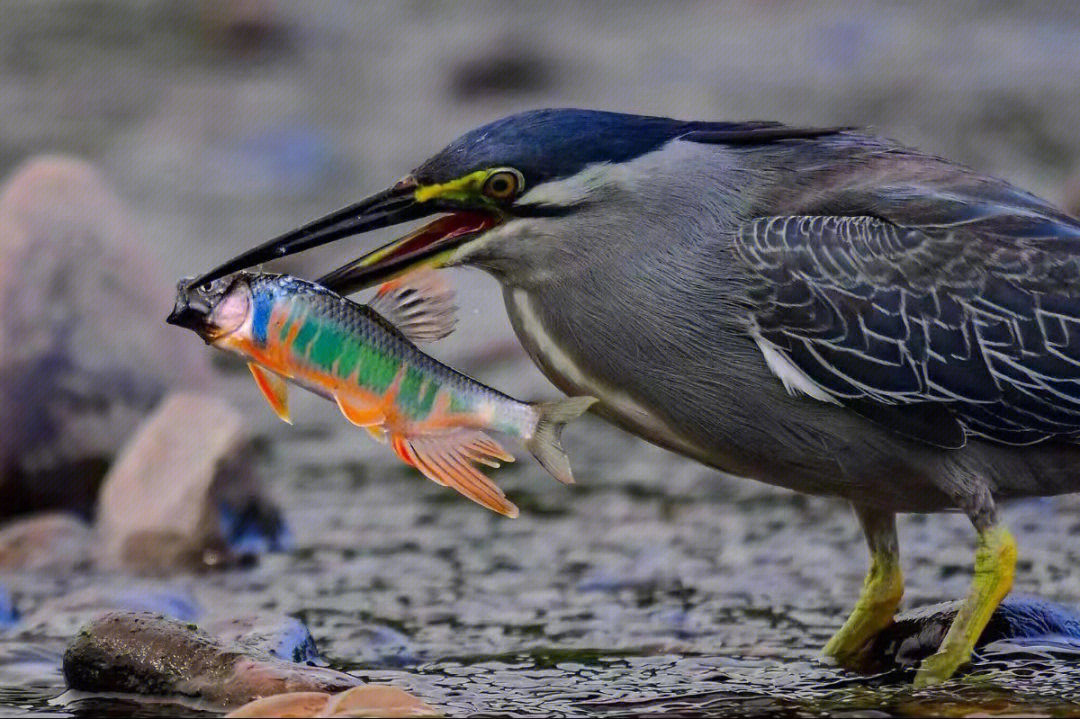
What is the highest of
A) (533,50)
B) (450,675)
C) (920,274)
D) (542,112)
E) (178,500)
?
(533,50)

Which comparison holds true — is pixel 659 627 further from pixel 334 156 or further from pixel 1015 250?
pixel 334 156

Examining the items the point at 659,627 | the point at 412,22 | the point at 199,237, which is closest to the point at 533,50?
the point at 412,22

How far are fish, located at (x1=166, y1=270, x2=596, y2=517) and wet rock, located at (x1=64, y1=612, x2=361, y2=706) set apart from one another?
2.37 feet

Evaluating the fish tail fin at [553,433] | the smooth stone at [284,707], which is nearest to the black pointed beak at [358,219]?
the fish tail fin at [553,433]

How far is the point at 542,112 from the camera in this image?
5.77 m

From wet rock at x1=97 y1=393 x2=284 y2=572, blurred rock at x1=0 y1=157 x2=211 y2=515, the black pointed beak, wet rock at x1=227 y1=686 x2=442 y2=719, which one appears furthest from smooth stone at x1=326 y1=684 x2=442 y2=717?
blurred rock at x1=0 y1=157 x2=211 y2=515

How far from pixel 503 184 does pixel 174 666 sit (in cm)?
164

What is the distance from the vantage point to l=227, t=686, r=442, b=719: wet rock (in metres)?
5.06

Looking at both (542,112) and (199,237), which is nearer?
(542,112)

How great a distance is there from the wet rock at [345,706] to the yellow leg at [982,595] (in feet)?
5.19

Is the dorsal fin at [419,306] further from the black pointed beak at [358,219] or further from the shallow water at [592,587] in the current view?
the shallow water at [592,587]

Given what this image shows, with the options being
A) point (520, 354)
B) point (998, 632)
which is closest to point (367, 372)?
point (998, 632)

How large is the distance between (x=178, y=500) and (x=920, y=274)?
3222 mm

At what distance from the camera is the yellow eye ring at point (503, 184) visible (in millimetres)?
5570
